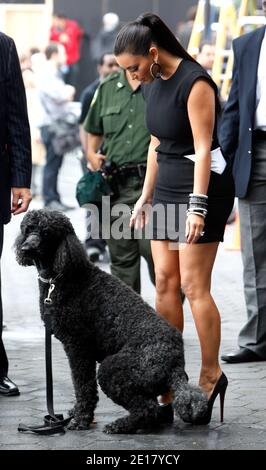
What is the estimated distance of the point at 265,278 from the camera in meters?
6.61

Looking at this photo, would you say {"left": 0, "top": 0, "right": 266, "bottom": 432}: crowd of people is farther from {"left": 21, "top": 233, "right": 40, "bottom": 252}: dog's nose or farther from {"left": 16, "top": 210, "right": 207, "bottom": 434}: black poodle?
{"left": 21, "top": 233, "right": 40, "bottom": 252}: dog's nose

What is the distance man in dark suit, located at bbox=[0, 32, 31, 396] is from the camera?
18.4 feet

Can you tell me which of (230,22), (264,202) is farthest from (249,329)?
(230,22)

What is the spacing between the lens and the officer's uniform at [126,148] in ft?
23.9

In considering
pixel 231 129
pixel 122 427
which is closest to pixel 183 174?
pixel 122 427

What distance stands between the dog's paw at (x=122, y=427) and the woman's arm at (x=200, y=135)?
2.95ft

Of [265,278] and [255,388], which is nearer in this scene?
[255,388]

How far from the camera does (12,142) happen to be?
569cm

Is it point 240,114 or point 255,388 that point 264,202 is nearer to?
point 240,114

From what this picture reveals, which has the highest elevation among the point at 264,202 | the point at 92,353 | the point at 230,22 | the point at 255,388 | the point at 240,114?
the point at 230,22

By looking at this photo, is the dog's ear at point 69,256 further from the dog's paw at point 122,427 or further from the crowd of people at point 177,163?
the dog's paw at point 122,427

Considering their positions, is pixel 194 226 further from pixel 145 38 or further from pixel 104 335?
pixel 145 38
